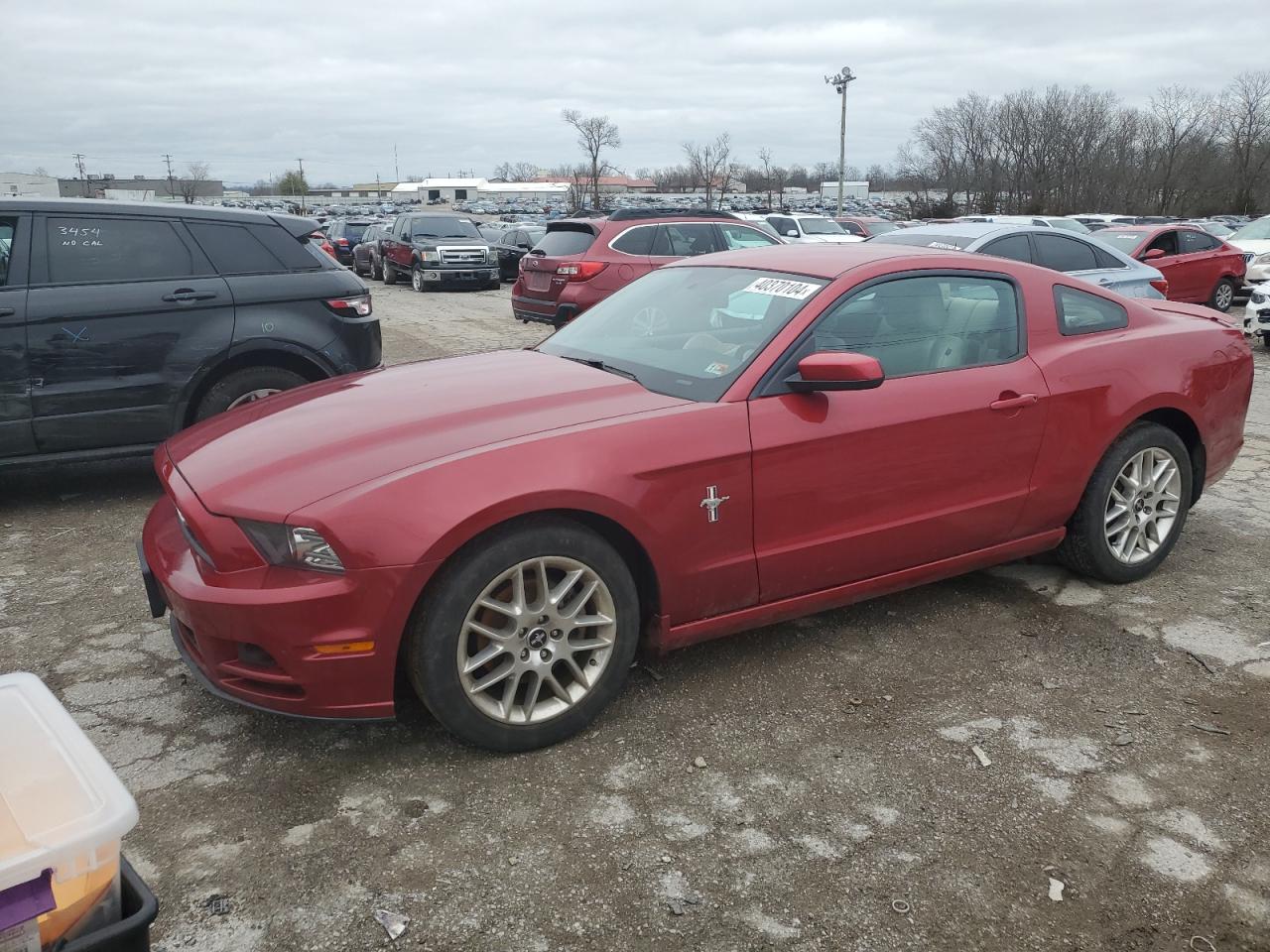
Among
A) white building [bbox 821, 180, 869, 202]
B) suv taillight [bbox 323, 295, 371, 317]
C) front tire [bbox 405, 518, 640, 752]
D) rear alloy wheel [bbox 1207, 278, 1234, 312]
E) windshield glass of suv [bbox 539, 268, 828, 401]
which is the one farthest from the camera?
white building [bbox 821, 180, 869, 202]

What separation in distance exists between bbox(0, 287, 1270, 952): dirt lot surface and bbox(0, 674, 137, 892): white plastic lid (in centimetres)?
101

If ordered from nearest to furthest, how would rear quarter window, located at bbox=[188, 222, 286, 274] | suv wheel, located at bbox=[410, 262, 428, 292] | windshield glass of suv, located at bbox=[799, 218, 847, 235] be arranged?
1. rear quarter window, located at bbox=[188, 222, 286, 274]
2. suv wheel, located at bbox=[410, 262, 428, 292]
3. windshield glass of suv, located at bbox=[799, 218, 847, 235]

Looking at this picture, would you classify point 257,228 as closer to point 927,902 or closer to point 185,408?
point 185,408

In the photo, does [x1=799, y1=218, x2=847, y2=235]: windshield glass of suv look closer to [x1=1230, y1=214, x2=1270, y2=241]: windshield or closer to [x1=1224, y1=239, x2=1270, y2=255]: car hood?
[x1=1230, y1=214, x2=1270, y2=241]: windshield

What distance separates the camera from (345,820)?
2812mm

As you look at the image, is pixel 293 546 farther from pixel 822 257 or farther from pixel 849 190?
pixel 849 190

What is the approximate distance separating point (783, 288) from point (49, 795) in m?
3.02

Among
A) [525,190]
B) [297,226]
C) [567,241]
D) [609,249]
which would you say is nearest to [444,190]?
[525,190]

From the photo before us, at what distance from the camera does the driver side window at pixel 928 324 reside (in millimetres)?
3721

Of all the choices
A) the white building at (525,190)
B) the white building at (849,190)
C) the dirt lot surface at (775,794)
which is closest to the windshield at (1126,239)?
the dirt lot surface at (775,794)

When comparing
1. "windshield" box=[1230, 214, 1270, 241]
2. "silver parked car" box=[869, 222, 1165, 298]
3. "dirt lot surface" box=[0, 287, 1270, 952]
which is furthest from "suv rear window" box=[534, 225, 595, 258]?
"windshield" box=[1230, 214, 1270, 241]

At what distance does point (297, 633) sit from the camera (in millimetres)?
2791

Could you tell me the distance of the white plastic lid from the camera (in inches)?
53.1

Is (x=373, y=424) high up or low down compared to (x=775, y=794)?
up
